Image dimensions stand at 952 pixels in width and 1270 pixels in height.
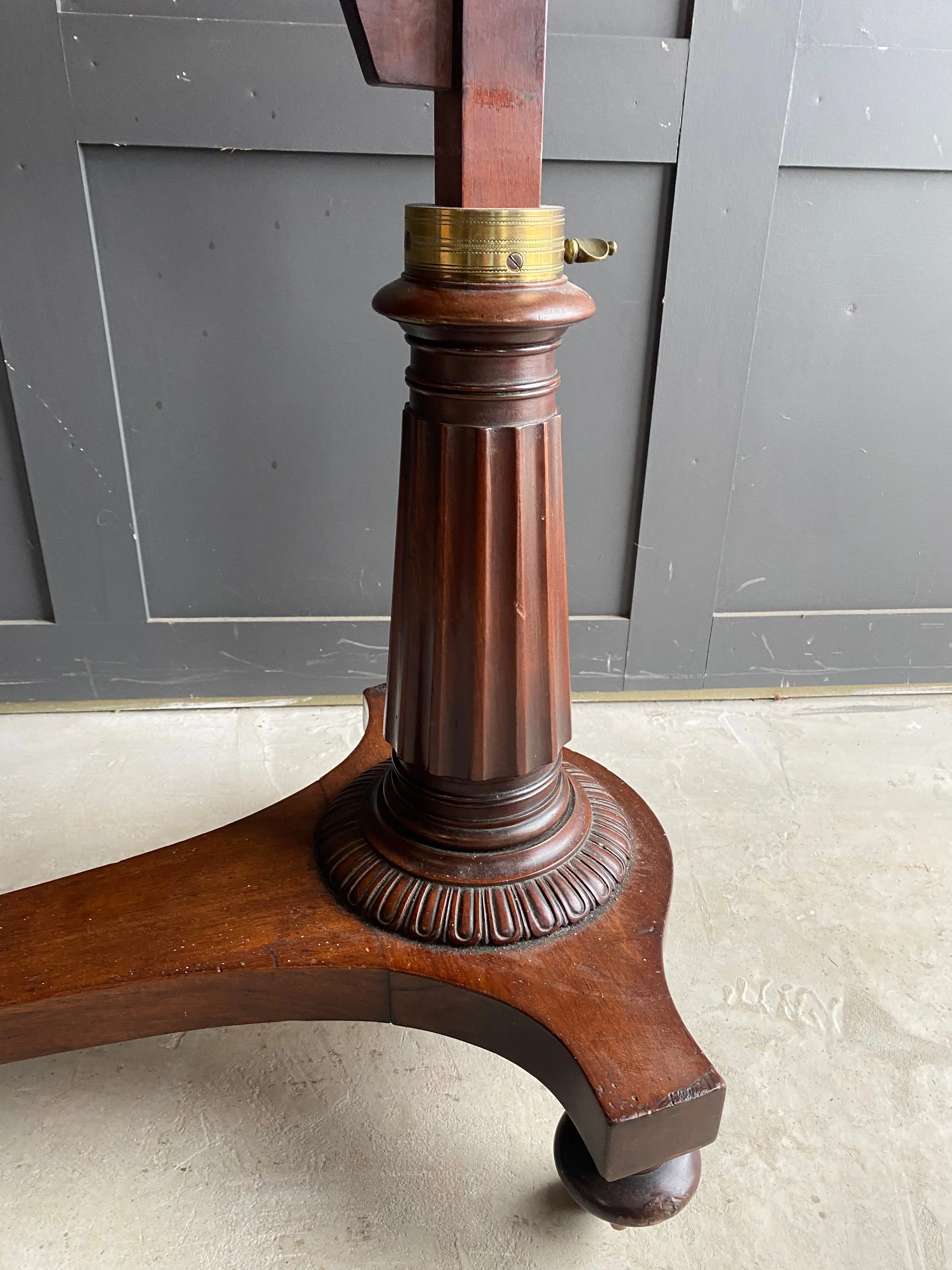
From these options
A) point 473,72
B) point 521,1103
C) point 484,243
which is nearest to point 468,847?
point 521,1103

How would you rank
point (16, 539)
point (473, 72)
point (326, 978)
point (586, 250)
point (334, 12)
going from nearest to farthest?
point (473, 72) < point (586, 250) < point (326, 978) < point (334, 12) < point (16, 539)

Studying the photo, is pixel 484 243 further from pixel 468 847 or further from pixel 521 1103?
pixel 521 1103

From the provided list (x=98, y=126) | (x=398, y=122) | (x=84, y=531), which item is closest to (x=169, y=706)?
(x=84, y=531)

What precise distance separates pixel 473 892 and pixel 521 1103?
300 mm

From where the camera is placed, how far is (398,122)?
1495 mm

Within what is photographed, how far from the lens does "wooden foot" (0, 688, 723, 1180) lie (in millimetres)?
955

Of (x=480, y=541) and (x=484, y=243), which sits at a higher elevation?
(x=484, y=243)

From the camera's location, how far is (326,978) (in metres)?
1.07

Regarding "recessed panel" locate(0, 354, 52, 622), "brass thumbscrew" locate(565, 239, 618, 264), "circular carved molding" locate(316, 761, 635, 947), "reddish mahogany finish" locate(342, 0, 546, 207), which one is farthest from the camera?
"recessed panel" locate(0, 354, 52, 622)

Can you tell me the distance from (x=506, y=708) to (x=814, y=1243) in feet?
2.19

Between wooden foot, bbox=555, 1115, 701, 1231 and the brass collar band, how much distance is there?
34.9 inches

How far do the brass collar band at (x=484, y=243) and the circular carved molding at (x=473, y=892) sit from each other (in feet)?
2.09

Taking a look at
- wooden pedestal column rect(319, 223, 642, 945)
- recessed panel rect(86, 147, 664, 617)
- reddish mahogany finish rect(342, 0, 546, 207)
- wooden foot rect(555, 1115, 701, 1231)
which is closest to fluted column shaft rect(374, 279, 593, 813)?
wooden pedestal column rect(319, 223, 642, 945)

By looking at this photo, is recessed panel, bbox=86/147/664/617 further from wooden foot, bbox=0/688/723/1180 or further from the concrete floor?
wooden foot, bbox=0/688/723/1180
